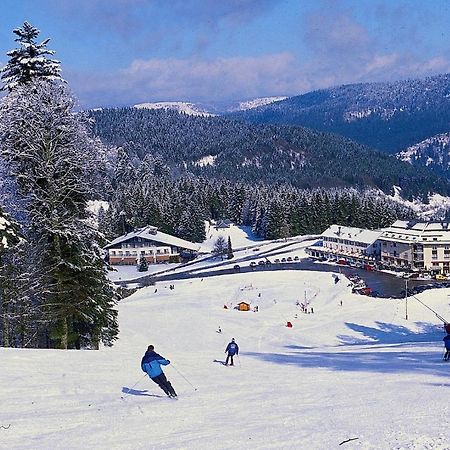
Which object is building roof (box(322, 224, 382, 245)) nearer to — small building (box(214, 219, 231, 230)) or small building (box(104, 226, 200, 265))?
small building (box(104, 226, 200, 265))

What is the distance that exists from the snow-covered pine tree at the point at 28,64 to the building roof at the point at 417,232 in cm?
7579

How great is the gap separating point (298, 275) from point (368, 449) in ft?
207

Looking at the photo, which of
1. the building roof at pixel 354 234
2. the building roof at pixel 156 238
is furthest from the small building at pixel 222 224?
the building roof at pixel 354 234

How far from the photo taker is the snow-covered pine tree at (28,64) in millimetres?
18984

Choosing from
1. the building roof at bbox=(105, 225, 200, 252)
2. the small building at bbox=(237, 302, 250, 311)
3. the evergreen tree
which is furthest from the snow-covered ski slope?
the building roof at bbox=(105, 225, 200, 252)

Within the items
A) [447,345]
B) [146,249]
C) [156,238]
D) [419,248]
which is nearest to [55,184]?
[447,345]

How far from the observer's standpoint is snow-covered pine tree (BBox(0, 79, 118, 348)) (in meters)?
17.6

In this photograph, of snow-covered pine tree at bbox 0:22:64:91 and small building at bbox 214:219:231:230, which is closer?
snow-covered pine tree at bbox 0:22:64:91

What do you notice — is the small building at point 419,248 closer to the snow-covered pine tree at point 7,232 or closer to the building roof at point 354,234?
the building roof at point 354,234

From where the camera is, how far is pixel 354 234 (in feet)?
317

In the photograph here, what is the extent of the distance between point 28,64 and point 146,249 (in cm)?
8097

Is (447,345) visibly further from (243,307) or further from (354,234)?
(354,234)

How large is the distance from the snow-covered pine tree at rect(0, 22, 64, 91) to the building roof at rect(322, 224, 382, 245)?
3124 inches

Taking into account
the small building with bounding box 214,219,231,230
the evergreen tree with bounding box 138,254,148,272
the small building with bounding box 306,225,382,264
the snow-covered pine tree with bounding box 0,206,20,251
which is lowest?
the snow-covered pine tree with bounding box 0,206,20,251
